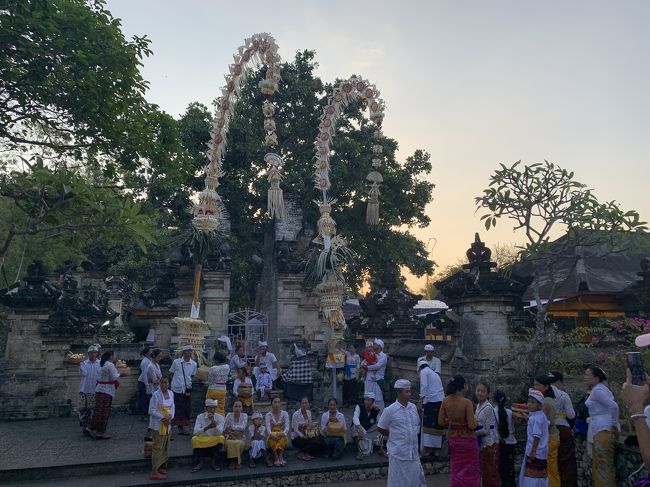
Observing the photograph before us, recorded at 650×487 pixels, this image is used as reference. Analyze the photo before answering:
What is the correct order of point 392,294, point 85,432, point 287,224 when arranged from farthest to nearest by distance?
point 287,224 < point 392,294 < point 85,432

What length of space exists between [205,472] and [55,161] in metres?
7.20

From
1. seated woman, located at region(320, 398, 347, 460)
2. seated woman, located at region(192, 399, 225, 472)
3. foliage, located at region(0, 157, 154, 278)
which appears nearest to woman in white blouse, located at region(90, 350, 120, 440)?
seated woman, located at region(192, 399, 225, 472)

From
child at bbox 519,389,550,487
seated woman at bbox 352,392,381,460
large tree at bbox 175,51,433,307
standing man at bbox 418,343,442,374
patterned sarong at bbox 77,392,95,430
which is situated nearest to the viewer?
child at bbox 519,389,550,487

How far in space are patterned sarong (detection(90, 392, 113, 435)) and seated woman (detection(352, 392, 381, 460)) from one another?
192 inches

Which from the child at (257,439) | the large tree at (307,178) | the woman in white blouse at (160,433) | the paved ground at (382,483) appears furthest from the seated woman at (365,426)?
the large tree at (307,178)

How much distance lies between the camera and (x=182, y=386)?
31.7 ft

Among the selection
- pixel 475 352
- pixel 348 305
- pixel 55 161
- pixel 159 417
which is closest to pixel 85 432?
pixel 159 417

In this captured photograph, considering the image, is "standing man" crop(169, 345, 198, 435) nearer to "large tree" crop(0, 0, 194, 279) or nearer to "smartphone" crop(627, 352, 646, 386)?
"large tree" crop(0, 0, 194, 279)

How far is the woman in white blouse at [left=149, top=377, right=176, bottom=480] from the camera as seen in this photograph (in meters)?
7.25

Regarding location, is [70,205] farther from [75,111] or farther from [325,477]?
[325,477]

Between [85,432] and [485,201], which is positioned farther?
[485,201]

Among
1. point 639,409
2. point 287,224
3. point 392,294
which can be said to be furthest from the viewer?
point 287,224

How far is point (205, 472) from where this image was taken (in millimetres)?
7523

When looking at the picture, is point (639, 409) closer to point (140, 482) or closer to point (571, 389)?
point (140, 482)
